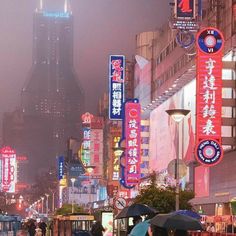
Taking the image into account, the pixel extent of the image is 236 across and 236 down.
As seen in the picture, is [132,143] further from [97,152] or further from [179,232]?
[179,232]

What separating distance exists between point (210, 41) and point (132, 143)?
26.4m

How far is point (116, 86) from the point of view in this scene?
85.6 metres

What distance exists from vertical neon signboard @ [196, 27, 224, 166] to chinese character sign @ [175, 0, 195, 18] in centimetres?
735

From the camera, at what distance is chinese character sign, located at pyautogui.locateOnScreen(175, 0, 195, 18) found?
55.6 meters

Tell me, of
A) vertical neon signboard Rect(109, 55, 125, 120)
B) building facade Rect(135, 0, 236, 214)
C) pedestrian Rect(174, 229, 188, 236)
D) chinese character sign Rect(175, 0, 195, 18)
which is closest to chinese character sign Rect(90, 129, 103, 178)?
building facade Rect(135, 0, 236, 214)

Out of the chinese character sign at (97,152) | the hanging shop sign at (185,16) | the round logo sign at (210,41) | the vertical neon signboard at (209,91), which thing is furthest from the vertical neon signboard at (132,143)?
the chinese character sign at (97,152)

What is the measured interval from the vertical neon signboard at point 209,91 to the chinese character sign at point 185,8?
7.35m

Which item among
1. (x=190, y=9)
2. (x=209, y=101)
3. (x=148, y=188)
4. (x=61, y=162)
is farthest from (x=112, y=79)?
(x=61, y=162)

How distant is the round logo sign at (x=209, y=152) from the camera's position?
46.5 metres

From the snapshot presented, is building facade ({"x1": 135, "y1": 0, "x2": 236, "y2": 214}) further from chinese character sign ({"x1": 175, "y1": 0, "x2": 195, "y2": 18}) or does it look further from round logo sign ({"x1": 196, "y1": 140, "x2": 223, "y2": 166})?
round logo sign ({"x1": 196, "y1": 140, "x2": 223, "y2": 166})

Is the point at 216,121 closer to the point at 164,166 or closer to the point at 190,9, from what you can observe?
the point at 190,9

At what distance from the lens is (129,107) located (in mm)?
76500

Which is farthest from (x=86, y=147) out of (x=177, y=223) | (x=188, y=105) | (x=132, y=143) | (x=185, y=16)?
(x=177, y=223)

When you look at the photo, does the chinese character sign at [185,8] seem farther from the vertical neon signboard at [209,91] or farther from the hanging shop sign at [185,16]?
the vertical neon signboard at [209,91]
